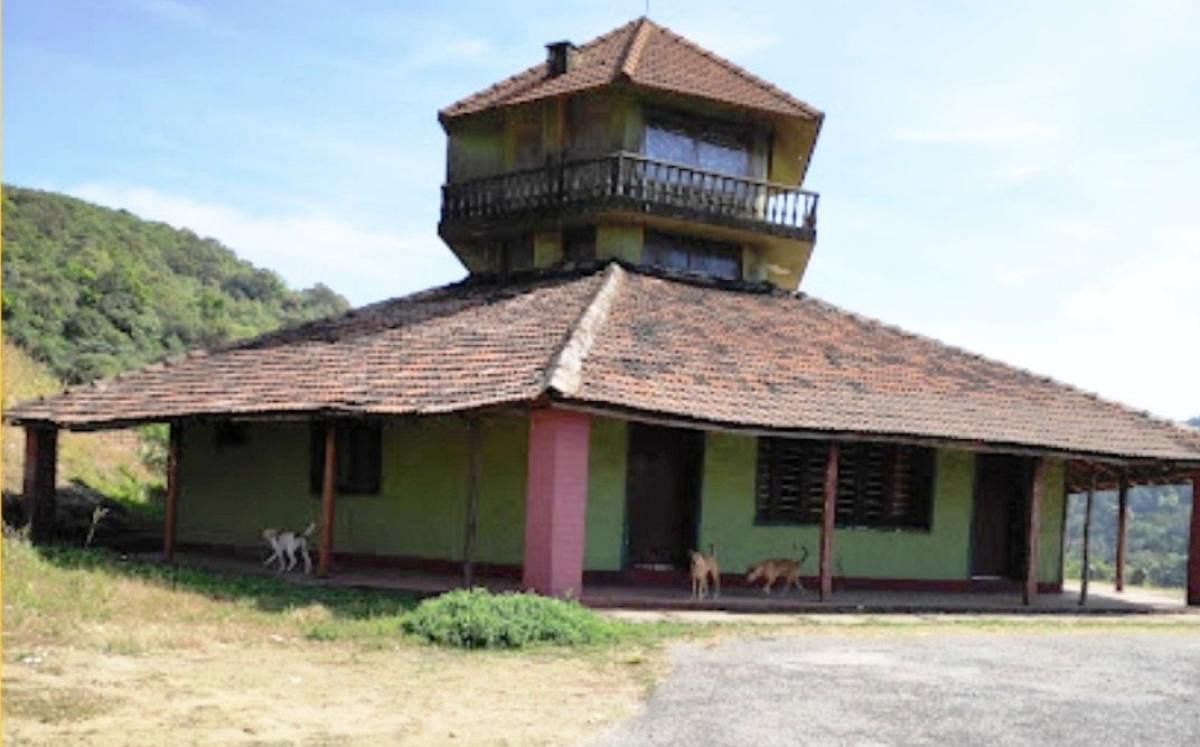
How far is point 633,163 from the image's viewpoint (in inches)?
731

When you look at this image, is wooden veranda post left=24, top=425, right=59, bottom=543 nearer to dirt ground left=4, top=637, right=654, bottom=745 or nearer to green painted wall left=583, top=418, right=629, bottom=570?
green painted wall left=583, top=418, right=629, bottom=570

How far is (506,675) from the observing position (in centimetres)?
891

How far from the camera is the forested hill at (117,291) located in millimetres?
35438

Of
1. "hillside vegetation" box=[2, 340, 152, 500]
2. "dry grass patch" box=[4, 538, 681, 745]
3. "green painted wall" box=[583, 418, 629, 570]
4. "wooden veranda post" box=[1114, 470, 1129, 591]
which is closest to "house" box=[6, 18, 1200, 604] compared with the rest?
"green painted wall" box=[583, 418, 629, 570]

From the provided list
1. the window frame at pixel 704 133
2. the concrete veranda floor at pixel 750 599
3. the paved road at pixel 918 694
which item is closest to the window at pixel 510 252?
the window frame at pixel 704 133

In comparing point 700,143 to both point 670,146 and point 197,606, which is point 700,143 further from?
point 197,606

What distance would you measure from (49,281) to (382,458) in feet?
90.4

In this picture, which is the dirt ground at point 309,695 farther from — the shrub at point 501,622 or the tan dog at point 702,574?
the tan dog at point 702,574

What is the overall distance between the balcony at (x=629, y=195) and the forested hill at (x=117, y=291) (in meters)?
16.9

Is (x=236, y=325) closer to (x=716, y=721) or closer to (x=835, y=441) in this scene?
(x=835, y=441)

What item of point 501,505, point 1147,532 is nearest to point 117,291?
point 501,505

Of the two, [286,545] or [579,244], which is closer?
[286,545]

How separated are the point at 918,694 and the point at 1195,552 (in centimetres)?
1157

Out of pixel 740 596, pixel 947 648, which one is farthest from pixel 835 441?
pixel 947 648
